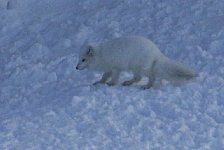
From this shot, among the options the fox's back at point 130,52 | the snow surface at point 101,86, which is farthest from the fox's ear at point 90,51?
the snow surface at point 101,86

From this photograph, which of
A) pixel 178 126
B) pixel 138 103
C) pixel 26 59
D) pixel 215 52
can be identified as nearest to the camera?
pixel 178 126

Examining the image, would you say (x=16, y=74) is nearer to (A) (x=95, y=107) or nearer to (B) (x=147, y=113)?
(A) (x=95, y=107)

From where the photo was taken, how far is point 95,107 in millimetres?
7441

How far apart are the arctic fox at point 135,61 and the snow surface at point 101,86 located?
158mm

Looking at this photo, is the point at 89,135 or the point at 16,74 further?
the point at 16,74

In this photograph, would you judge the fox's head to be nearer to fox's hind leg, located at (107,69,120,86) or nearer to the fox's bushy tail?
fox's hind leg, located at (107,69,120,86)

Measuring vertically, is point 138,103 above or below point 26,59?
above

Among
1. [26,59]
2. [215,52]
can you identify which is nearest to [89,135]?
[215,52]

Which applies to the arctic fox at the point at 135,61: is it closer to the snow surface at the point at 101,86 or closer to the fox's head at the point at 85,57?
the fox's head at the point at 85,57

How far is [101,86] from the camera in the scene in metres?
8.02

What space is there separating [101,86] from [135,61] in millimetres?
644

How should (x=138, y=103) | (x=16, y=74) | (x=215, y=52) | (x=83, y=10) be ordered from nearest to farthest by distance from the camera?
(x=138, y=103), (x=215, y=52), (x=16, y=74), (x=83, y=10)

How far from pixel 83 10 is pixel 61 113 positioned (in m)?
5.03

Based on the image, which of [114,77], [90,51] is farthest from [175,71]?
[90,51]
